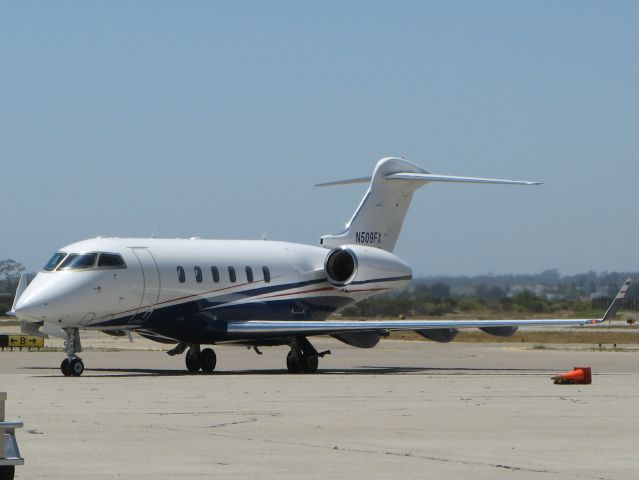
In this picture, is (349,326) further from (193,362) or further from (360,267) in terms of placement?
(193,362)

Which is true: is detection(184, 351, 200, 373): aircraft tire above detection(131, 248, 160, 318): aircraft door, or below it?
below

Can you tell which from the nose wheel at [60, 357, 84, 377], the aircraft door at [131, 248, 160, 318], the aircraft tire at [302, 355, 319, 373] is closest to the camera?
the nose wheel at [60, 357, 84, 377]

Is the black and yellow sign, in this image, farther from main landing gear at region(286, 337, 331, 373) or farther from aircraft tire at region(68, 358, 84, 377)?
aircraft tire at region(68, 358, 84, 377)

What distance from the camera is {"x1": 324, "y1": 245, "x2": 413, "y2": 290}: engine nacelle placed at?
110ft

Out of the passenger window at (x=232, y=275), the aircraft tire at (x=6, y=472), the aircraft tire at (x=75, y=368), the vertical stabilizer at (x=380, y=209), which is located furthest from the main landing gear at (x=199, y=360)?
the aircraft tire at (x=6, y=472)

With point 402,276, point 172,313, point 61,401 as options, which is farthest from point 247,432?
point 402,276

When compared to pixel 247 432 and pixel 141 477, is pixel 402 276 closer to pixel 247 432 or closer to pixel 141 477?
pixel 247 432

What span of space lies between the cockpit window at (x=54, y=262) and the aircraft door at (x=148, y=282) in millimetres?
1629

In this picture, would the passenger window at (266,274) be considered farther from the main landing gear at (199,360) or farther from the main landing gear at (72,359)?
the main landing gear at (72,359)

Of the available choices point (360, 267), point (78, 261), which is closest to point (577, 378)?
point (360, 267)

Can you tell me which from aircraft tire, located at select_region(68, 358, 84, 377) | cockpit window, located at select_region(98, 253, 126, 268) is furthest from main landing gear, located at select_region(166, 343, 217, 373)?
aircraft tire, located at select_region(68, 358, 84, 377)

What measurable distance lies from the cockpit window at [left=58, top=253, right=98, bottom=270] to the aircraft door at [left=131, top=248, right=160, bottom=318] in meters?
1.18

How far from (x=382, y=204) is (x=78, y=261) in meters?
10.1

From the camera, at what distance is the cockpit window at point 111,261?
29.0 meters
